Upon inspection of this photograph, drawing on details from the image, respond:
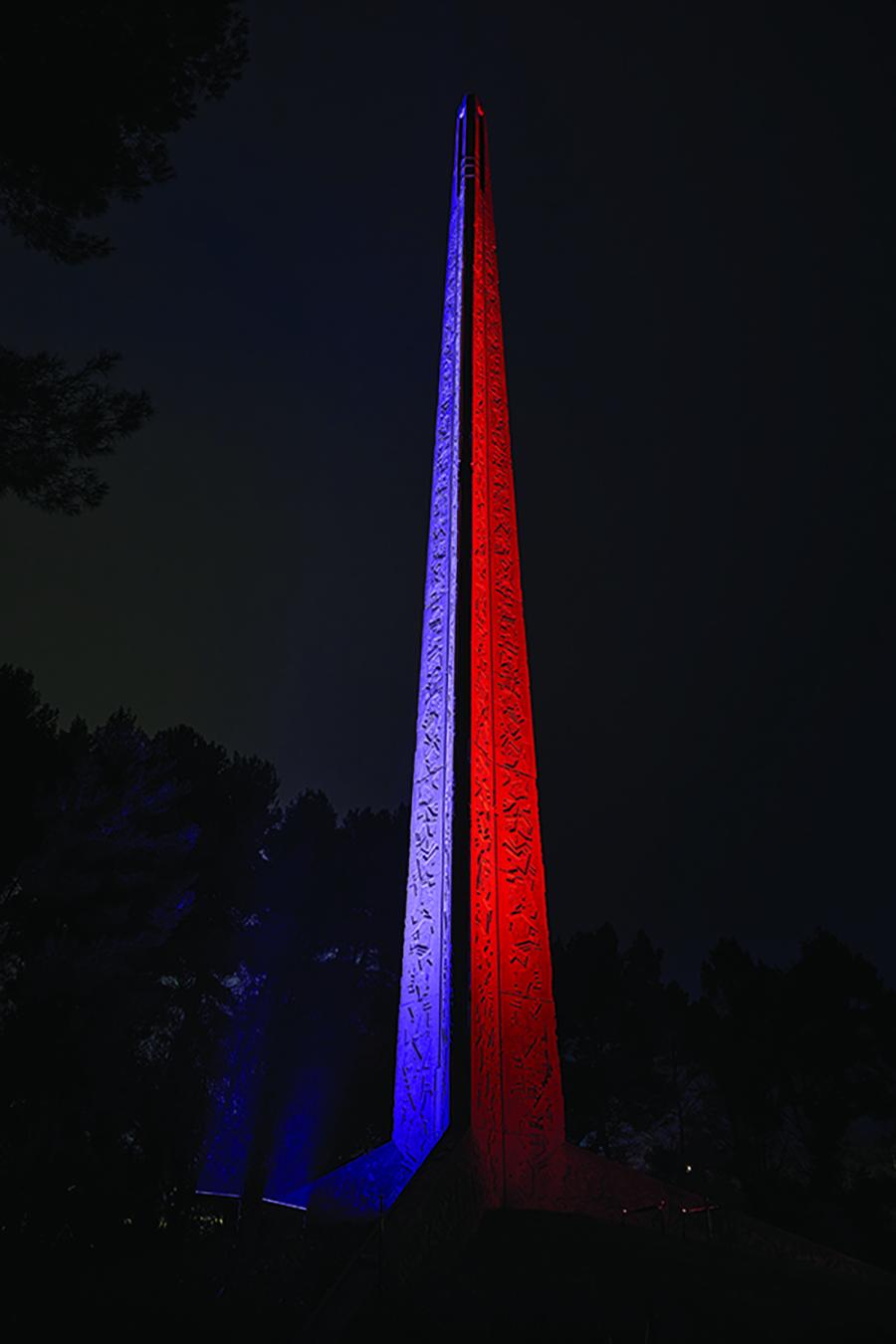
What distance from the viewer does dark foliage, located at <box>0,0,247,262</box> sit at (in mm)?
5633

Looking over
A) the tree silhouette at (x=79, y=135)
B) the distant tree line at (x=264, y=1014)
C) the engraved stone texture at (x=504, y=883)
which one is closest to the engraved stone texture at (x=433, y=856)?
the engraved stone texture at (x=504, y=883)

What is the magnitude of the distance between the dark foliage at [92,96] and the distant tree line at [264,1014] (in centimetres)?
763

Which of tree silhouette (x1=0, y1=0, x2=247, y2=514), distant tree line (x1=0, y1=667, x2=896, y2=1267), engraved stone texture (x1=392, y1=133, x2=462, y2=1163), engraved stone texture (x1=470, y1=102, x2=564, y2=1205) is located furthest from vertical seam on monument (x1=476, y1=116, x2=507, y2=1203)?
tree silhouette (x1=0, y1=0, x2=247, y2=514)

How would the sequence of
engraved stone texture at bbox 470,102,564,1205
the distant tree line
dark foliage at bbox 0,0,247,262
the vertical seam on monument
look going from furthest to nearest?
1. the distant tree line
2. the vertical seam on monument
3. engraved stone texture at bbox 470,102,564,1205
4. dark foliage at bbox 0,0,247,262

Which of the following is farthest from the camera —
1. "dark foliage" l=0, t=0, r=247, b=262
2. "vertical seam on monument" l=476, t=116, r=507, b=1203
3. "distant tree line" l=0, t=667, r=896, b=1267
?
"distant tree line" l=0, t=667, r=896, b=1267

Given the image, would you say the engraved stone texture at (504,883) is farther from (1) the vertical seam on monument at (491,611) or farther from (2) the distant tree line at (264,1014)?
(2) the distant tree line at (264,1014)

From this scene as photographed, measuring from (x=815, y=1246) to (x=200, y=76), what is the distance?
12.2 metres

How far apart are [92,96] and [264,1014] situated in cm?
1569

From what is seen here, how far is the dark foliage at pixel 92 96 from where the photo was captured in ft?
18.5

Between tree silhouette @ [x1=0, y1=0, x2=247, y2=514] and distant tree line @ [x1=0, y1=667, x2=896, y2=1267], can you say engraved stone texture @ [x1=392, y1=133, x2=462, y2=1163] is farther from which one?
tree silhouette @ [x1=0, y1=0, x2=247, y2=514]

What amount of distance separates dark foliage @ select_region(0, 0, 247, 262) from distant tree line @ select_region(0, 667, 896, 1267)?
25.0ft

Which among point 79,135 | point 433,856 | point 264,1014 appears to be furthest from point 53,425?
point 264,1014

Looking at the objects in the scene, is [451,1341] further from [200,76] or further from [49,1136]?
[200,76]

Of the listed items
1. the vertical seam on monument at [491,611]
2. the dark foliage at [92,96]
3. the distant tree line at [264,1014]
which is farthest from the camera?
the distant tree line at [264,1014]
